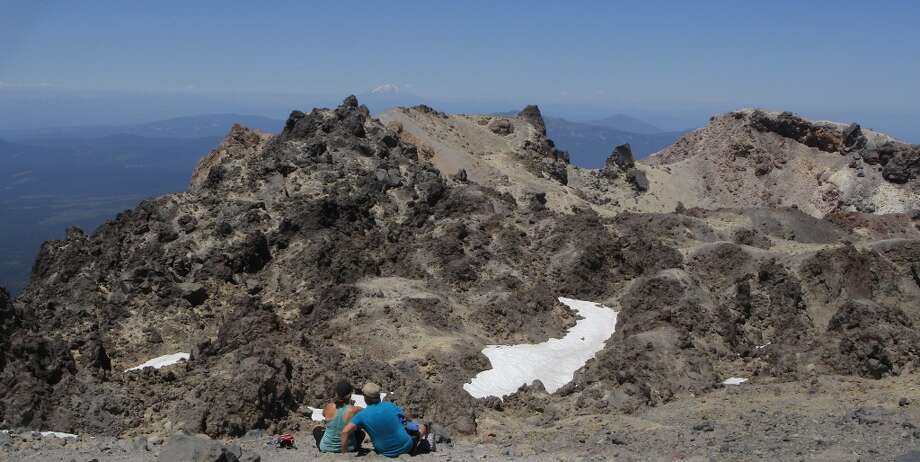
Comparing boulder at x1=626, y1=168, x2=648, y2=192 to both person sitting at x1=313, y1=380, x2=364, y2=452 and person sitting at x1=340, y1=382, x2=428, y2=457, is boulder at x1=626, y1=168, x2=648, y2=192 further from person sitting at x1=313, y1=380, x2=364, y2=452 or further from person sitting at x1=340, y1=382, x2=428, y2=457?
person sitting at x1=340, y1=382, x2=428, y2=457

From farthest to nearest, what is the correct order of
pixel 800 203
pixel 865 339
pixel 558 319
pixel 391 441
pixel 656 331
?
pixel 800 203 < pixel 558 319 < pixel 656 331 < pixel 865 339 < pixel 391 441

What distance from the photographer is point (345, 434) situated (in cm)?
1235

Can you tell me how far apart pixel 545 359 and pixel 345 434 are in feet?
42.4

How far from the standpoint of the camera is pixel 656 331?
77.7ft

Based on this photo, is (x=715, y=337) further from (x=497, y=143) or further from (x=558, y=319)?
(x=497, y=143)

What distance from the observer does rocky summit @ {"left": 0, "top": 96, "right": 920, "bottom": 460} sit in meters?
16.3

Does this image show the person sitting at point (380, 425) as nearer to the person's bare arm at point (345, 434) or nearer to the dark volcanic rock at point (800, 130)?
the person's bare arm at point (345, 434)

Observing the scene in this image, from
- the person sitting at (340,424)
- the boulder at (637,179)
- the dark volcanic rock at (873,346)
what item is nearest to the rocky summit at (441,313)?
the dark volcanic rock at (873,346)

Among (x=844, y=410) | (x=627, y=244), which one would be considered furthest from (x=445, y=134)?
(x=844, y=410)

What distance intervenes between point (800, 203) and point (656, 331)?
2078 inches

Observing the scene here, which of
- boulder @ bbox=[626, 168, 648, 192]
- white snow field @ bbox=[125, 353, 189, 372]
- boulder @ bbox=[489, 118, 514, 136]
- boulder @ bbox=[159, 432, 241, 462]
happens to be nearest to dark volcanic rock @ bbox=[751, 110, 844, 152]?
boulder @ bbox=[626, 168, 648, 192]

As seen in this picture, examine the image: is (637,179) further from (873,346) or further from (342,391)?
(342,391)

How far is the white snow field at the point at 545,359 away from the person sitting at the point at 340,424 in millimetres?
8335

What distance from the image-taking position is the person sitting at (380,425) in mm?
12117
